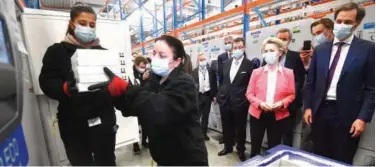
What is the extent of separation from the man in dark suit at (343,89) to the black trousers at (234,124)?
2.75ft

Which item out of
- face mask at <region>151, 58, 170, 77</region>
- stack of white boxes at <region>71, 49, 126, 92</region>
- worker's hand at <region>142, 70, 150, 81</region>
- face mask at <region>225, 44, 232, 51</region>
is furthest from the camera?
face mask at <region>225, 44, 232, 51</region>

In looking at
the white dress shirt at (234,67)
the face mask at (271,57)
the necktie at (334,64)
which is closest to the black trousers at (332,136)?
the necktie at (334,64)

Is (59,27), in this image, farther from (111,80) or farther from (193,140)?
(193,140)

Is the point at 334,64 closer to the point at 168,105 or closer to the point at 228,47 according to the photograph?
the point at 168,105

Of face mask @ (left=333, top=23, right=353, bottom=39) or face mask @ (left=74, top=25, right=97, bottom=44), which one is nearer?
face mask @ (left=74, top=25, right=97, bottom=44)

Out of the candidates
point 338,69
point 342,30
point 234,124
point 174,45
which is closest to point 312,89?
point 338,69

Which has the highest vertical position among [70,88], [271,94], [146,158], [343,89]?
[70,88]

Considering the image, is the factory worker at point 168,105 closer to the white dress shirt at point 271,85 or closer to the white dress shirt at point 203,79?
the white dress shirt at point 271,85

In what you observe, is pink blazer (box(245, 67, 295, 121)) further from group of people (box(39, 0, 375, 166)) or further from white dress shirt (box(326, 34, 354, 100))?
white dress shirt (box(326, 34, 354, 100))

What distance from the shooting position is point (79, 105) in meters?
1.14

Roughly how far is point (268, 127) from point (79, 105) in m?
1.71

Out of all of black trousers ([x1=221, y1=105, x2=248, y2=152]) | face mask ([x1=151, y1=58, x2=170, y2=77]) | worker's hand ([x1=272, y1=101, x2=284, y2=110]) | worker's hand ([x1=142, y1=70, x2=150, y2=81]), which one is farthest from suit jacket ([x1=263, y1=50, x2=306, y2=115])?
worker's hand ([x1=142, y1=70, x2=150, y2=81])

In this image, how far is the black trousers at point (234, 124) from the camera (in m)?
2.39

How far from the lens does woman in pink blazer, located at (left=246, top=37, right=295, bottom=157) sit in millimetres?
1949
